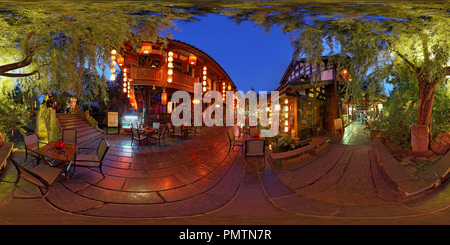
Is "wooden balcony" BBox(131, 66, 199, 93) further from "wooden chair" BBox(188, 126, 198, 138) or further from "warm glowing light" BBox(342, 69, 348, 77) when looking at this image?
"warm glowing light" BBox(342, 69, 348, 77)

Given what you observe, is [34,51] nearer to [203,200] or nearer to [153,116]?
[203,200]

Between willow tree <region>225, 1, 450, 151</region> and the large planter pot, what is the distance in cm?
8

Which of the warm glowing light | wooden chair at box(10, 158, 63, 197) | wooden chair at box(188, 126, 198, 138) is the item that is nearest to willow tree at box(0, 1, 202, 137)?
wooden chair at box(10, 158, 63, 197)

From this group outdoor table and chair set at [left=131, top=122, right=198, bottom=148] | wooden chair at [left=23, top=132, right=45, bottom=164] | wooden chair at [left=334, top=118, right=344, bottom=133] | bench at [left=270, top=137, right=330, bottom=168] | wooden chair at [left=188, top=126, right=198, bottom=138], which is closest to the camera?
bench at [left=270, top=137, right=330, bottom=168]

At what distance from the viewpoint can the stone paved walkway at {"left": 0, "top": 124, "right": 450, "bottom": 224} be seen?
4.22 feet

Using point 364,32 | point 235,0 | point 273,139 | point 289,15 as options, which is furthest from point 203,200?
point 364,32

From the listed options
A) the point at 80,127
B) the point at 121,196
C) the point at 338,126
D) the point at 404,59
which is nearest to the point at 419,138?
the point at 338,126

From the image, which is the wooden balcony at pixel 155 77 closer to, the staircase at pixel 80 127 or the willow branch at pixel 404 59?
the staircase at pixel 80 127

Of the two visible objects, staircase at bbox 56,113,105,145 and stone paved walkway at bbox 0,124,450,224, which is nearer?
stone paved walkway at bbox 0,124,450,224

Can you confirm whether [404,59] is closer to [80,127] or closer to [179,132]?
[179,132]

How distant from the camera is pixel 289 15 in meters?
1.71

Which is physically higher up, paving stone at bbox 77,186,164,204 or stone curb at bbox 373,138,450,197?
stone curb at bbox 373,138,450,197

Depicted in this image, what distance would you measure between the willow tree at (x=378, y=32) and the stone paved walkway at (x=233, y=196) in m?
1.16

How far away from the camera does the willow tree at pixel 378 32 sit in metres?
1.65
